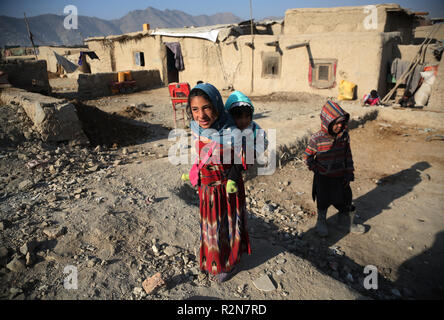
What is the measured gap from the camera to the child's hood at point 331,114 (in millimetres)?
2457

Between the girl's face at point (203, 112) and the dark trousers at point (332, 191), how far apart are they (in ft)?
5.39

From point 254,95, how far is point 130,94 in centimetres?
559

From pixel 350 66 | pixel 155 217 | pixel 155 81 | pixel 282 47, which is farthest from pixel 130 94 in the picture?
pixel 155 217

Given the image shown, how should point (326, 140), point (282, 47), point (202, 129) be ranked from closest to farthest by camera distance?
point (202, 129) < point (326, 140) < point (282, 47)

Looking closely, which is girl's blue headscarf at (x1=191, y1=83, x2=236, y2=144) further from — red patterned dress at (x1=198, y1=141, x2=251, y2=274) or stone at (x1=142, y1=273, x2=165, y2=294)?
stone at (x1=142, y1=273, x2=165, y2=294)

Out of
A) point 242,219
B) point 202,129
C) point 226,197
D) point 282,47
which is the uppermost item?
point 282,47

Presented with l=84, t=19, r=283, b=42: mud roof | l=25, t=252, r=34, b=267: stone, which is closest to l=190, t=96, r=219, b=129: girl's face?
l=25, t=252, r=34, b=267: stone

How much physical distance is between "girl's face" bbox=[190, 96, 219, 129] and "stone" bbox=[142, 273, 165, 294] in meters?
1.10

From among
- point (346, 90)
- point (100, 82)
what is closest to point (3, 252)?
point (346, 90)

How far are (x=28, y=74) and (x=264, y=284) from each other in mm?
9114

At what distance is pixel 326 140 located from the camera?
2.57 metres

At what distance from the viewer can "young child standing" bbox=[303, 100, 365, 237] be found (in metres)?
2.51

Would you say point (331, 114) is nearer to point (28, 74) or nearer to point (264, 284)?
point (264, 284)
